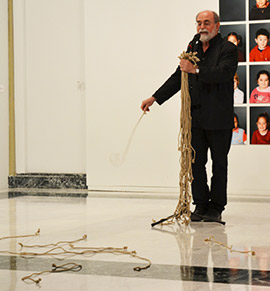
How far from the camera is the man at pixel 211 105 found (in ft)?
15.5

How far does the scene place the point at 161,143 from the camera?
6.86 m

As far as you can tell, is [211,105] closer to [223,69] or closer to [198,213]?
[223,69]

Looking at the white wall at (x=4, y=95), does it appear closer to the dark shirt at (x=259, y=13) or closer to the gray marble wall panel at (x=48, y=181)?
the gray marble wall panel at (x=48, y=181)

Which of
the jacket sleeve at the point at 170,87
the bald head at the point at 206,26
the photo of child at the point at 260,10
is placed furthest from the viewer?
the photo of child at the point at 260,10

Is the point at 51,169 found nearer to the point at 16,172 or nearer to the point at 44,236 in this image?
the point at 16,172

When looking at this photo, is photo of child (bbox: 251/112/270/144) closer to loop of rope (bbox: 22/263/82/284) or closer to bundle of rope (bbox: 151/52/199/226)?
bundle of rope (bbox: 151/52/199/226)

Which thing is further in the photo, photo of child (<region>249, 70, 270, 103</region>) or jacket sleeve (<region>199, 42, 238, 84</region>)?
photo of child (<region>249, 70, 270, 103</region>)

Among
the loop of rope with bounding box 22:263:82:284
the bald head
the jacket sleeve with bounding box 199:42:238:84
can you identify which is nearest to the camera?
the loop of rope with bounding box 22:263:82:284

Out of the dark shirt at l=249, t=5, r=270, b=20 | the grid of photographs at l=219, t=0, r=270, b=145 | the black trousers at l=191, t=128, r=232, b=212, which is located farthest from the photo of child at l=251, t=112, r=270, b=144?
the black trousers at l=191, t=128, r=232, b=212

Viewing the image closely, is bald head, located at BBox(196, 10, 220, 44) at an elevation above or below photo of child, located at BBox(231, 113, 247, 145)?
above

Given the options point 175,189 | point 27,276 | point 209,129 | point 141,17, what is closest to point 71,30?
point 141,17

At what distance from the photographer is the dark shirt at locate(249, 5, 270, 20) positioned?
21.1 feet

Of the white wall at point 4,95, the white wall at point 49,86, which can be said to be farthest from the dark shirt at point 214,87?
the white wall at point 4,95

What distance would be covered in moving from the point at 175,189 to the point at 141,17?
5.79 ft
